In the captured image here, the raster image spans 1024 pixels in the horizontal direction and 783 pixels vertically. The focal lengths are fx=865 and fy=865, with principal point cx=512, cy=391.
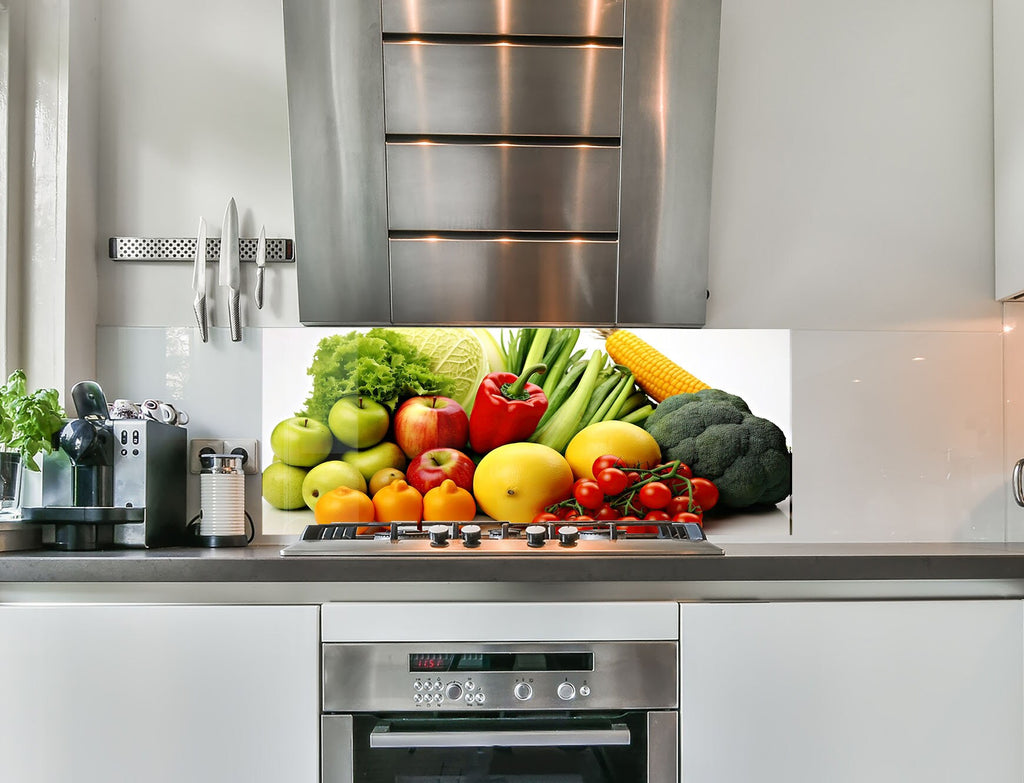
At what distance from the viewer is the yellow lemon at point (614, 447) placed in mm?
2045

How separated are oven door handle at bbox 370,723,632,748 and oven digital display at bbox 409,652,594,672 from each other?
4.1 inches

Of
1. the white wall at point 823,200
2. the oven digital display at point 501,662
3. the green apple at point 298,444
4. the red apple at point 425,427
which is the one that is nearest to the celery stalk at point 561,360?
the red apple at point 425,427

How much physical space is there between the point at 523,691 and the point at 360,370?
92 cm

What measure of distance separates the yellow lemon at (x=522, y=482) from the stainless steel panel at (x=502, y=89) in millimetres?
732

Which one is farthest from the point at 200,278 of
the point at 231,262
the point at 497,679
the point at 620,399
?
the point at 497,679

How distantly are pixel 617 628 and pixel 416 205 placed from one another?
1013 millimetres

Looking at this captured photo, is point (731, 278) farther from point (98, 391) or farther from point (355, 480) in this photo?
point (98, 391)

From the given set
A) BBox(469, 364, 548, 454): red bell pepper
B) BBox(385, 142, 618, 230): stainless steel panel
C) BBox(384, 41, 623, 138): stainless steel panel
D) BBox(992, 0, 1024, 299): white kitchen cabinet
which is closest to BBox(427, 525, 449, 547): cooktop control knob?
BBox(469, 364, 548, 454): red bell pepper

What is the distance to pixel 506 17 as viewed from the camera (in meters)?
1.88

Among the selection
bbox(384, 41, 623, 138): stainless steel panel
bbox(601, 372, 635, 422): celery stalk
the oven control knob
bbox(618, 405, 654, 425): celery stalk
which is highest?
bbox(384, 41, 623, 138): stainless steel panel

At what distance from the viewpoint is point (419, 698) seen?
4.80ft

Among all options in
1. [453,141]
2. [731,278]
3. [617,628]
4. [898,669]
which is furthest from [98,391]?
[898,669]

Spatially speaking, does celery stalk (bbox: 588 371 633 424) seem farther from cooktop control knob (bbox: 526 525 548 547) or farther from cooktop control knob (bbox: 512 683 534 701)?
cooktop control knob (bbox: 512 683 534 701)

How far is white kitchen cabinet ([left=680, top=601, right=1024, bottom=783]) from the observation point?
58.7 inches
